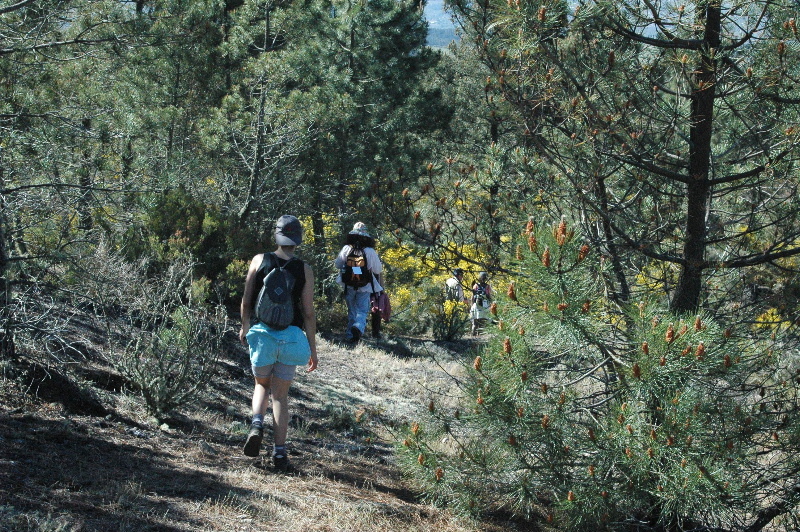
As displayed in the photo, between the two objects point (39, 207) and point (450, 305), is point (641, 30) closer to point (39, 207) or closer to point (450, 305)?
point (39, 207)

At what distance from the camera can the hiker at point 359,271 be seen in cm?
975

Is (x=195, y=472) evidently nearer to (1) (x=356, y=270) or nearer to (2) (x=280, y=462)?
(2) (x=280, y=462)

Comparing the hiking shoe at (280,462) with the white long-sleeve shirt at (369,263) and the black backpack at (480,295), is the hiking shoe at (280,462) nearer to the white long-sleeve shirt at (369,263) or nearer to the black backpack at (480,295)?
the black backpack at (480,295)

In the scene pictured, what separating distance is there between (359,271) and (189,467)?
5.11m

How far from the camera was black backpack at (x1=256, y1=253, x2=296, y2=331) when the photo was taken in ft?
16.0

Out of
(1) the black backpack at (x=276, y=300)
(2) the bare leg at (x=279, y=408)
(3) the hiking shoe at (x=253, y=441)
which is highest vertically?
(1) the black backpack at (x=276, y=300)

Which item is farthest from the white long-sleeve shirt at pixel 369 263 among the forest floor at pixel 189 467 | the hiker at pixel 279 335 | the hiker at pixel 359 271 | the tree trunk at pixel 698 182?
the tree trunk at pixel 698 182

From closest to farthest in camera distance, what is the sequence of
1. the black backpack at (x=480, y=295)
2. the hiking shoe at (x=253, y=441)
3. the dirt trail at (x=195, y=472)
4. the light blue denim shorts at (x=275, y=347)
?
the dirt trail at (x=195, y=472)
the light blue denim shorts at (x=275, y=347)
the hiking shoe at (x=253, y=441)
the black backpack at (x=480, y=295)

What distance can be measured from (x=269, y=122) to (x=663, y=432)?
914cm

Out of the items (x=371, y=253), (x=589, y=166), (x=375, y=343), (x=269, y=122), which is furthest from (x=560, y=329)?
(x=269, y=122)

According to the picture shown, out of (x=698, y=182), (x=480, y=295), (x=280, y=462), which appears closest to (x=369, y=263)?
(x=480, y=295)

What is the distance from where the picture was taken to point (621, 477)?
444 cm

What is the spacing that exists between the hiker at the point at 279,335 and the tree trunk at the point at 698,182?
7.59ft

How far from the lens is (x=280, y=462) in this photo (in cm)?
514
